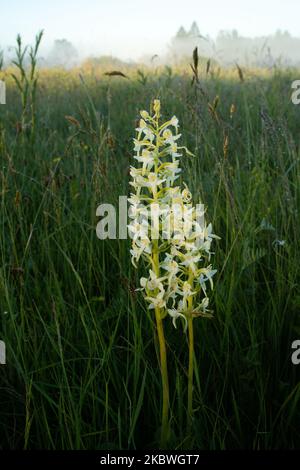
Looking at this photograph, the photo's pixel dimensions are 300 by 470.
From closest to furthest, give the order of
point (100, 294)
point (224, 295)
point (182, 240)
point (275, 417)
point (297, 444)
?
point (182, 240), point (297, 444), point (275, 417), point (224, 295), point (100, 294)

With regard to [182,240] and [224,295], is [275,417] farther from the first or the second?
[182,240]

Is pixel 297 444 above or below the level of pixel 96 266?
below

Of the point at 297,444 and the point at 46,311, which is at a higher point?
the point at 46,311

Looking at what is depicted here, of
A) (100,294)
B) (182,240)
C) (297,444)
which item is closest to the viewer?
(182,240)

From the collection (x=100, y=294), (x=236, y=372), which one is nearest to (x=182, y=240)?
(x=236, y=372)

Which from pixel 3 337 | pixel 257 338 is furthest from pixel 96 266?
pixel 257 338

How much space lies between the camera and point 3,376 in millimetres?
1845

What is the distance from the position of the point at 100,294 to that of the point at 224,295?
55 cm

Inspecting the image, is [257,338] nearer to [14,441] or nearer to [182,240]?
[182,240]

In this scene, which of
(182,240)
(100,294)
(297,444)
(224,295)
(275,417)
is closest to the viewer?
(182,240)
